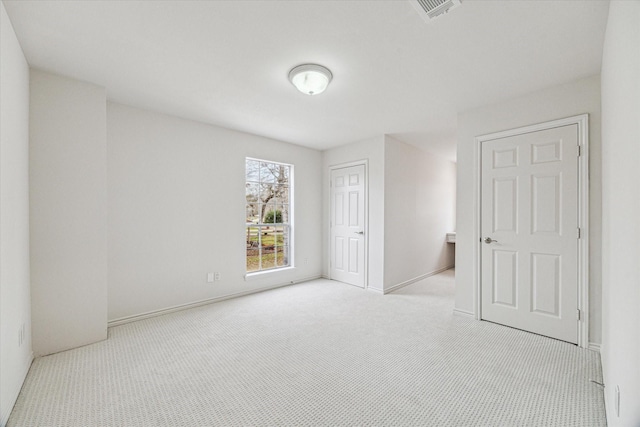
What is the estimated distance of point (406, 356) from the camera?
240 cm

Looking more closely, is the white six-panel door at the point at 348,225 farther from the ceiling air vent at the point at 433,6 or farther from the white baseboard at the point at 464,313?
the ceiling air vent at the point at 433,6

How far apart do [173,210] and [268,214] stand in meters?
1.52

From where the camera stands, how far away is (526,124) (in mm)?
2840

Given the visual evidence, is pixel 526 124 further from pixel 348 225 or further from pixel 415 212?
pixel 348 225

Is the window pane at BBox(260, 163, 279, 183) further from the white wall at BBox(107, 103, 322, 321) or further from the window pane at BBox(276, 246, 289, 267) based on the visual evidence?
the window pane at BBox(276, 246, 289, 267)

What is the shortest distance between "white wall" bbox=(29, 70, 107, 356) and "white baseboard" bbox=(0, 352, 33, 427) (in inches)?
8.7

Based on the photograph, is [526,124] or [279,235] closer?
[526,124]

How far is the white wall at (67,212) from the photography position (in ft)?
7.77

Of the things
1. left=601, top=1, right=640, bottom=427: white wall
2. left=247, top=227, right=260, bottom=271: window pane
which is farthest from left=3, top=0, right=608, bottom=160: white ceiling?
left=247, top=227, right=260, bottom=271: window pane

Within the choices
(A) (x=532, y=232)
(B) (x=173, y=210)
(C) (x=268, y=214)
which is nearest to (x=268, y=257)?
(C) (x=268, y=214)

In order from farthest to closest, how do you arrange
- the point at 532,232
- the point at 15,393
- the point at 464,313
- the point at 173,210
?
the point at 173,210 < the point at 464,313 < the point at 532,232 < the point at 15,393

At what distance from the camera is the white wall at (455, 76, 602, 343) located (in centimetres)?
245

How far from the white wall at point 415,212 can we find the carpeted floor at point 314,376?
4.74 ft

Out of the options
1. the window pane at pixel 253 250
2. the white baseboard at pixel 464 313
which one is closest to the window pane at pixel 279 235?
the window pane at pixel 253 250
